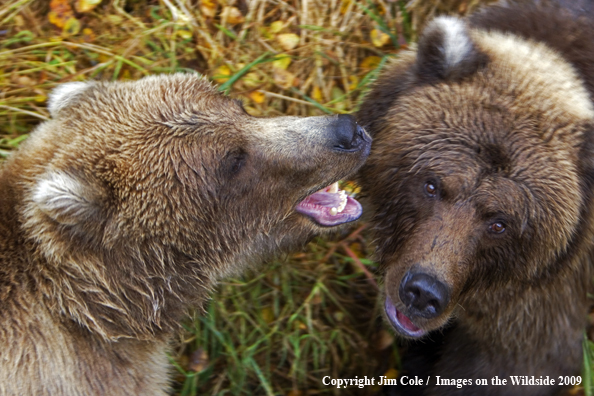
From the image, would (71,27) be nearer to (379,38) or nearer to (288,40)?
(288,40)

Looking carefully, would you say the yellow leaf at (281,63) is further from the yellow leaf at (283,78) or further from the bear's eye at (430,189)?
the bear's eye at (430,189)

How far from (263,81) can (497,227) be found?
3.02 meters

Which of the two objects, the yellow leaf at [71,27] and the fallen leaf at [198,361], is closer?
the fallen leaf at [198,361]

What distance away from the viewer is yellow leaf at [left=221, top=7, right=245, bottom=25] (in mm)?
6043

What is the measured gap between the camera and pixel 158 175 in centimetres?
332

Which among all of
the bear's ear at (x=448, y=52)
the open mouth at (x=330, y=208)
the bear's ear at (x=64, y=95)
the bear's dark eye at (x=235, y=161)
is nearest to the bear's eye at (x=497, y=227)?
the open mouth at (x=330, y=208)

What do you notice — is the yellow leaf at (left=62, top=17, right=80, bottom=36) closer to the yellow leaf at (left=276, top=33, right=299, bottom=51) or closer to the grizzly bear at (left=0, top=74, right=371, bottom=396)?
the yellow leaf at (left=276, top=33, right=299, bottom=51)

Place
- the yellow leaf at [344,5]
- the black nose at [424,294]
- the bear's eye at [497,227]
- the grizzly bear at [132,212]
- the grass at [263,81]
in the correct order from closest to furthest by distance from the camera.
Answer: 1. the grizzly bear at [132,212]
2. the black nose at [424,294]
3. the bear's eye at [497,227]
4. the grass at [263,81]
5. the yellow leaf at [344,5]

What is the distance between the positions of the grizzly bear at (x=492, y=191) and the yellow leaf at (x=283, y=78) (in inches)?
62.7

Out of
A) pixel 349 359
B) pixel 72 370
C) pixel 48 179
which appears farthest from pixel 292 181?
pixel 349 359

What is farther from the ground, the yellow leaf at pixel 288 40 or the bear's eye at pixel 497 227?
the bear's eye at pixel 497 227

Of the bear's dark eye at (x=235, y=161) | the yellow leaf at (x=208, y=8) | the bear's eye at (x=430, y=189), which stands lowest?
the yellow leaf at (x=208, y=8)

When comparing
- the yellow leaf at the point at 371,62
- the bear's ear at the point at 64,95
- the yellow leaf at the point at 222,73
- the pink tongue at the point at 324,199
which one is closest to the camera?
the bear's ear at the point at 64,95

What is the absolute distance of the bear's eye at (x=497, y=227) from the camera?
3.55 metres
